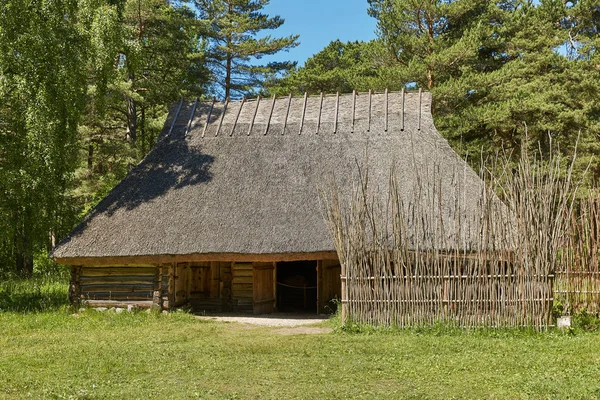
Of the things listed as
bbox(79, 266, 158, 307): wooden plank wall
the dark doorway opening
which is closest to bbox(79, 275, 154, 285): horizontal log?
bbox(79, 266, 158, 307): wooden plank wall

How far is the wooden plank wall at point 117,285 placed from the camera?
14477mm

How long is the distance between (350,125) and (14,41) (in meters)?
8.66

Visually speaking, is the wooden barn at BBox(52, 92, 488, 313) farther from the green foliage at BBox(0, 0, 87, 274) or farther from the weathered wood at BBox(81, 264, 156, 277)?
the green foliage at BBox(0, 0, 87, 274)

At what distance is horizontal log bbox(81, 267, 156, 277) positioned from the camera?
47.7 feet

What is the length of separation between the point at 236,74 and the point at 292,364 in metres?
25.0

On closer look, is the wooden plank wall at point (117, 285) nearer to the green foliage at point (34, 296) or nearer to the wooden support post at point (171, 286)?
the wooden support post at point (171, 286)

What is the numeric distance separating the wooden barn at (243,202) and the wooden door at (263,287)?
0.09ft

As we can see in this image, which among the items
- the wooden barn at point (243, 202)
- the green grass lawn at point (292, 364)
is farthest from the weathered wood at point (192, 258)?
the green grass lawn at point (292, 364)

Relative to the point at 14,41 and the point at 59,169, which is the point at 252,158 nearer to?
the point at 59,169

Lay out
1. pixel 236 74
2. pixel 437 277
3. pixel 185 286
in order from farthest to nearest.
→ pixel 236 74 → pixel 185 286 → pixel 437 277

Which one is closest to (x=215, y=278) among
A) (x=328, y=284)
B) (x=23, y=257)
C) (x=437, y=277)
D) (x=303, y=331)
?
(x=328, y=284)

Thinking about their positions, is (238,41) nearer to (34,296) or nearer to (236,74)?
(236,74)

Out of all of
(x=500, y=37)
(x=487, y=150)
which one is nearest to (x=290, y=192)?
(x=487, y=150)

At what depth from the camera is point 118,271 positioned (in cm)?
1470
